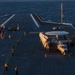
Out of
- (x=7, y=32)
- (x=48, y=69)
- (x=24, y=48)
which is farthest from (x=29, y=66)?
(x=7, y=32)

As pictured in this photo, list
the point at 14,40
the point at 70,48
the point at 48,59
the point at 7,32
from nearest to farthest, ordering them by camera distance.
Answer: the point at 48,59
the point at 70,48
the point at 14,40
the point at 7,32

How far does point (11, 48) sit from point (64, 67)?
2209 cm

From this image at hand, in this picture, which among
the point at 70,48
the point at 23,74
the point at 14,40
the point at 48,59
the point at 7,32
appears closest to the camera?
the point at 23,74

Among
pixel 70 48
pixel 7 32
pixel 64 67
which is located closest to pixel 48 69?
pixel 64 67

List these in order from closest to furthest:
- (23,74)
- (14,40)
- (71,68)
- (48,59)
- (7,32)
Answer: (23,74), (71,68), (48,59), (14,40), (7,32)

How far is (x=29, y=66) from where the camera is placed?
6825cm

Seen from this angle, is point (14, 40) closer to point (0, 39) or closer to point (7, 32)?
point (0, 39)

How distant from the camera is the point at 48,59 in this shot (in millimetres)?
73938

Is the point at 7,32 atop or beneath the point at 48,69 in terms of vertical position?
beneath

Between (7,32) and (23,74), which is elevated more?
(23,74)

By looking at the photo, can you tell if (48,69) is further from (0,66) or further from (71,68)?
(0,66)

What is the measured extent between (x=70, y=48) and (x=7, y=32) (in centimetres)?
3631

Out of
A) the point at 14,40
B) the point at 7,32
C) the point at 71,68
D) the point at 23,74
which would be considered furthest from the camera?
the point at 7,32

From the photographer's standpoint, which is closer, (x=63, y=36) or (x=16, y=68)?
(x=16, y=68)
